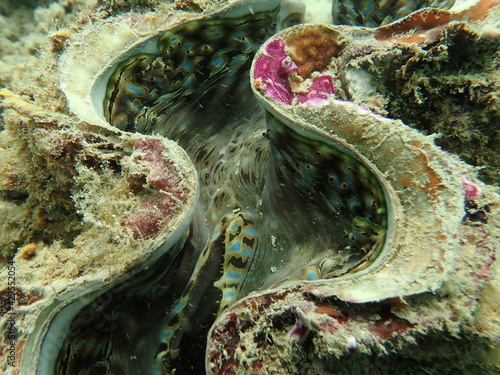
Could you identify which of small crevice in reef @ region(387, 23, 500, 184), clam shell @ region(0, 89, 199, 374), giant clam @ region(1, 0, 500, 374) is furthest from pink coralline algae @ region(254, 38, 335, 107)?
clam shell @ region(0, 89, 199, 374)

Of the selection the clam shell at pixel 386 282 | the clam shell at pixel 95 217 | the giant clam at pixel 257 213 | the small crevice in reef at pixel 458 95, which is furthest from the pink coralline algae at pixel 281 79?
the clam shell at pixel 95 217

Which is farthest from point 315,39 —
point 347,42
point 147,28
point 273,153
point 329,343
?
point 329,343

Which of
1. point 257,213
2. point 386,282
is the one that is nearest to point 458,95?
point 386,282

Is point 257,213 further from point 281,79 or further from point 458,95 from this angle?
point 458,95

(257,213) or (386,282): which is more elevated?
(386,282)

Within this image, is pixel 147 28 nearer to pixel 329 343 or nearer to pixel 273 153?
pixel 273 153

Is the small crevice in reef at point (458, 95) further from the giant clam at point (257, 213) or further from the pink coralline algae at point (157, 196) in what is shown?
the pink coralline algae at point (157, 196)
